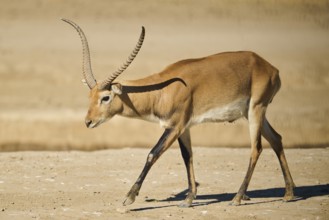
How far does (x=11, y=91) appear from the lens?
78.6ft

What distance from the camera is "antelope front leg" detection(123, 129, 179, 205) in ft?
45.9

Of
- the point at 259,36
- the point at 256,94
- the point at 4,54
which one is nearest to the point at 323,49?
the point at 259,36

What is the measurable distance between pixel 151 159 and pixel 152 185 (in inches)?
70.3

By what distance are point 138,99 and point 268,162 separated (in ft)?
13.3


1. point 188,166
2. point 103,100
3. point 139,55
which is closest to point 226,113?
point 188,166

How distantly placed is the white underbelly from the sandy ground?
3.69ft

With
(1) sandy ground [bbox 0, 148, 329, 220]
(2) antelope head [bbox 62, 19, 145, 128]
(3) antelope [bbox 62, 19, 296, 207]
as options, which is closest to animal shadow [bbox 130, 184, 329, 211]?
(1) sandy ground [bbox 0, 148, 329, 220]

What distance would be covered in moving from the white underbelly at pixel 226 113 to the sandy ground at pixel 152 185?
1.12 m

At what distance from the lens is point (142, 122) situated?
70.9ft

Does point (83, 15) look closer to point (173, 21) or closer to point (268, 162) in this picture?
point (173, 21)

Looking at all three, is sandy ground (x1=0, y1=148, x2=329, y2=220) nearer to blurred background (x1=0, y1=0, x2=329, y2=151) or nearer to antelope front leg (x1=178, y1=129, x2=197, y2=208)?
antelope front leg (x1=178, y1=129, x2=197, y2=208)

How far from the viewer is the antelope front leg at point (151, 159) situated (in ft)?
45.9

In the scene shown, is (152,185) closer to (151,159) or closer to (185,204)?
(185,204)

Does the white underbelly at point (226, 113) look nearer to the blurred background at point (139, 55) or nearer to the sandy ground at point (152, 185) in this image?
the sandy ground at point (152, 185)
